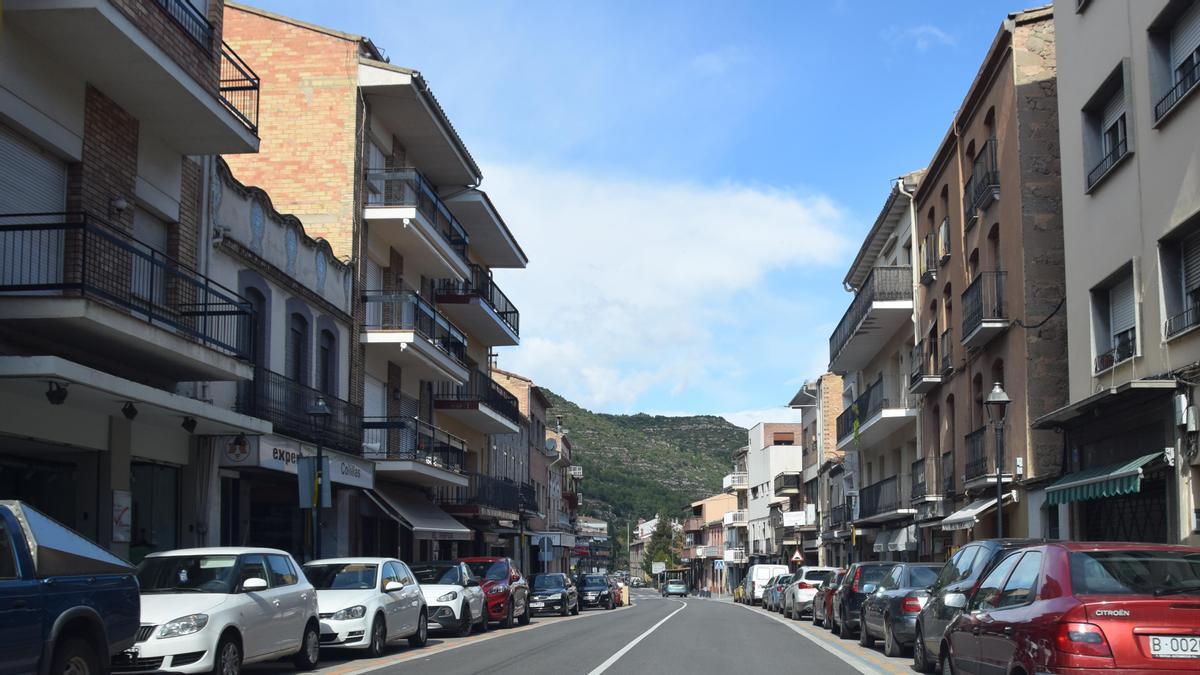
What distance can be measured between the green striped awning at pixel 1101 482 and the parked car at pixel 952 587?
4.75m

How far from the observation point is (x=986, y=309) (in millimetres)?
28281

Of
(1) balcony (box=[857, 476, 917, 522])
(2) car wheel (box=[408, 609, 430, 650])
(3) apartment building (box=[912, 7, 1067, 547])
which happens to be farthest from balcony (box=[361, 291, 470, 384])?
(1) balcony (box=[857, 476, 917, 522])

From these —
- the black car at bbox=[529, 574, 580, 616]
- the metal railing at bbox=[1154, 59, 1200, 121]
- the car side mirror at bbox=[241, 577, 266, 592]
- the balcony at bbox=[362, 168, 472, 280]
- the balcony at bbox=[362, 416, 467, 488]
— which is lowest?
the black car at bbox=[529, 574, 580, 616]

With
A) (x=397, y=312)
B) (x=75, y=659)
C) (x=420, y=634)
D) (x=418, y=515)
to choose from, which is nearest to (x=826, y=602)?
(x=420, y=634)

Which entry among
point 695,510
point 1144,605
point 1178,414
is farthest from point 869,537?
point 695,510

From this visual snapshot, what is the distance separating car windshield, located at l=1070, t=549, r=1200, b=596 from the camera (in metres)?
8.87

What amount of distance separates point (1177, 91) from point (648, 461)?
6219 inches

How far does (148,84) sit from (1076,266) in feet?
51.6

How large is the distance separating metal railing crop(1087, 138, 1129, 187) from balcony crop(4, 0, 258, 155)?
547 inches

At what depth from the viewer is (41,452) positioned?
53.4 feet

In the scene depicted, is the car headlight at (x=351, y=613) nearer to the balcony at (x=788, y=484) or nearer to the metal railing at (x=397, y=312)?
the metal railing at (x=397, y=312)

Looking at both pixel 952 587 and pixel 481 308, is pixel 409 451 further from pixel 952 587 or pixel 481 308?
pixel 952 587

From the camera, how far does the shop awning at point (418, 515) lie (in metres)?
30.3

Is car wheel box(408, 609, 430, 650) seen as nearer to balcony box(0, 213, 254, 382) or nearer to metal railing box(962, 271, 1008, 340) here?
balcony box(0, 213, 254, 382)
